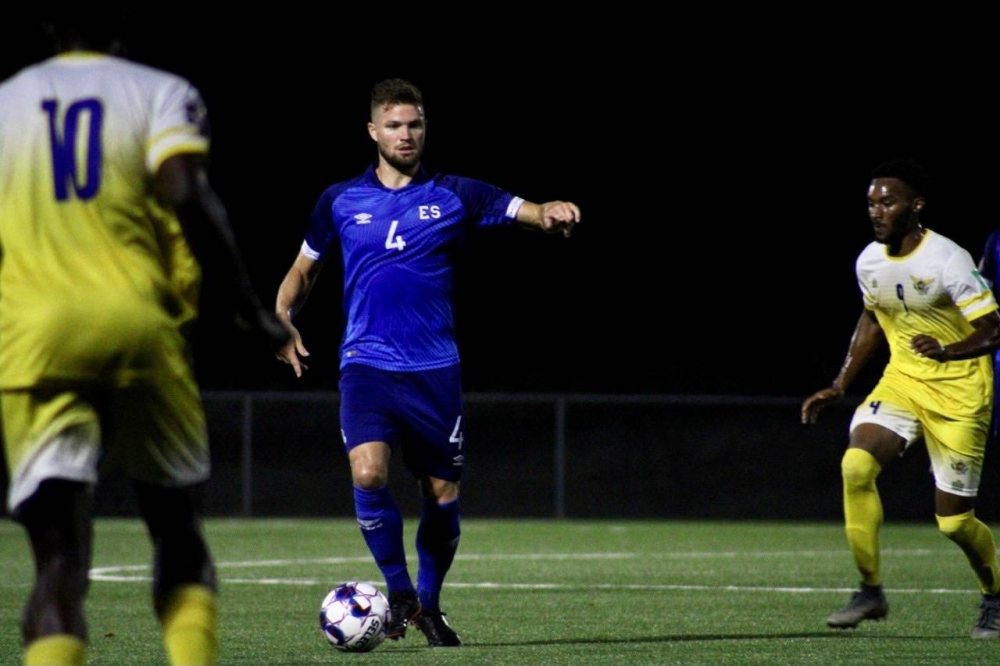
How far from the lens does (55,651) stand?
4.22 metres

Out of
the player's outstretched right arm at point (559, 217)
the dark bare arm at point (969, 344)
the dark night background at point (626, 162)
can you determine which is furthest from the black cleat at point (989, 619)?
the dark night background at point (626, 162)

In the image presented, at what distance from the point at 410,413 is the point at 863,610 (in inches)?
92.4

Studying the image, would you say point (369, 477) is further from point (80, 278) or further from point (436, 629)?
point (80, 278)

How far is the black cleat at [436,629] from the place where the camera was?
25.4ft

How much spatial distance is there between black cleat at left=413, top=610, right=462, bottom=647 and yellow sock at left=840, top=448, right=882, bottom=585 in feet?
6.66

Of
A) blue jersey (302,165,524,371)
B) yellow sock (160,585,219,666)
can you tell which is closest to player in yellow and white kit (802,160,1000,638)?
blue jersey (302,165,524,371)

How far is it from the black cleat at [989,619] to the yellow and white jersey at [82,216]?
506cm

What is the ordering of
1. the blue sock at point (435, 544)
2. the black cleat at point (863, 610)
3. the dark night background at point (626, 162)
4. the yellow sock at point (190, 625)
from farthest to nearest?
the dark night background at point (626, 162) < the black cleat at point (863, 610) < the blue sock at point (435, 544) < the yellow sock at point (190, 625)

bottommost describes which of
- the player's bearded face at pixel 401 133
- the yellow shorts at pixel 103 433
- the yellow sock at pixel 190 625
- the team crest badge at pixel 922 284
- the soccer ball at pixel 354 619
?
the soccer ball at pixel 354 619

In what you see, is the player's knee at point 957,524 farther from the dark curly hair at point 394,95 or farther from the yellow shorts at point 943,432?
the dark curly hair at point 394,95

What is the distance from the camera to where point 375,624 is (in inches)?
293

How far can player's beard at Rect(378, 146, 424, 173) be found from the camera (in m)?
7.96

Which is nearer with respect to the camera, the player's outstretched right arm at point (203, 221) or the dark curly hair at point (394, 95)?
the player's outstretched right arm at point (203, 221)

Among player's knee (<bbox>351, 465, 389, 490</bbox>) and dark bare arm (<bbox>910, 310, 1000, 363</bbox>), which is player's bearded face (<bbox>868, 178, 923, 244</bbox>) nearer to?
dark bare arm (<bbox>910, 310, 1000, 363</bbox>)
